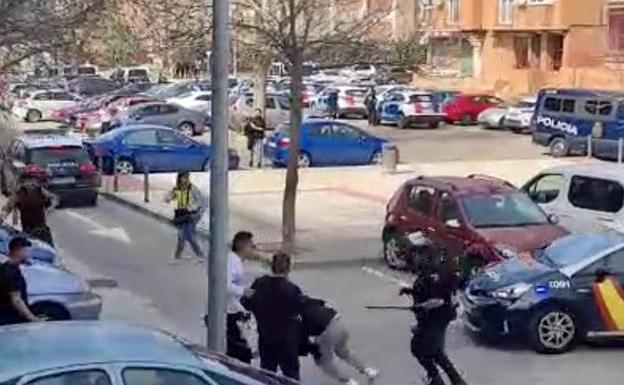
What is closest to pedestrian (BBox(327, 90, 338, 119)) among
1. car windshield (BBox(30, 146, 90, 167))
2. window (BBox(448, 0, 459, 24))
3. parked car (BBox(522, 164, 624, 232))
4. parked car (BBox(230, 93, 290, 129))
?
parked car (BBox(230, 93, 290, 129))

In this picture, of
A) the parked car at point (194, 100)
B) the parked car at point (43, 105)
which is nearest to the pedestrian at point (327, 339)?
the parked car at point (194, 100)

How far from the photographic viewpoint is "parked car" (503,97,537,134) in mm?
Result: 49094

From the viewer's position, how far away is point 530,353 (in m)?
15.1

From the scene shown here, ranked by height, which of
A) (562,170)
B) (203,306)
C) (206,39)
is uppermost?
(206,39)

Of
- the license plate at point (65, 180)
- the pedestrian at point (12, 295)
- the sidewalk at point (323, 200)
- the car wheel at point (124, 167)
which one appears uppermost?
the pedestrian at point (12, 295)

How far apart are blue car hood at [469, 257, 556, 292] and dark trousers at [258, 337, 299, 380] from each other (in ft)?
13.9

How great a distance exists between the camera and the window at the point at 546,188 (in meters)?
21.8

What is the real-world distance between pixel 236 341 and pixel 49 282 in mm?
2967

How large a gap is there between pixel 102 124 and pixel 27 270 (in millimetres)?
34144

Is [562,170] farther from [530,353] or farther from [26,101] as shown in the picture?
[26,101]

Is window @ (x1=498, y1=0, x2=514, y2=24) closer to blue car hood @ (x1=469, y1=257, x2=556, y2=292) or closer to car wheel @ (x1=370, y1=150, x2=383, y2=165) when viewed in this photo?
car wheel @ (x1=370, y1=150, x2=383, y2=165)

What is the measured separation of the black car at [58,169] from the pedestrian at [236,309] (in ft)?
55.3

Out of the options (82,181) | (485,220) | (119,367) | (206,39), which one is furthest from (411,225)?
(119,367)

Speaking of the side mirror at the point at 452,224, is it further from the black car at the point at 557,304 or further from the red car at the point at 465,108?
the red car at the point at 465,108
